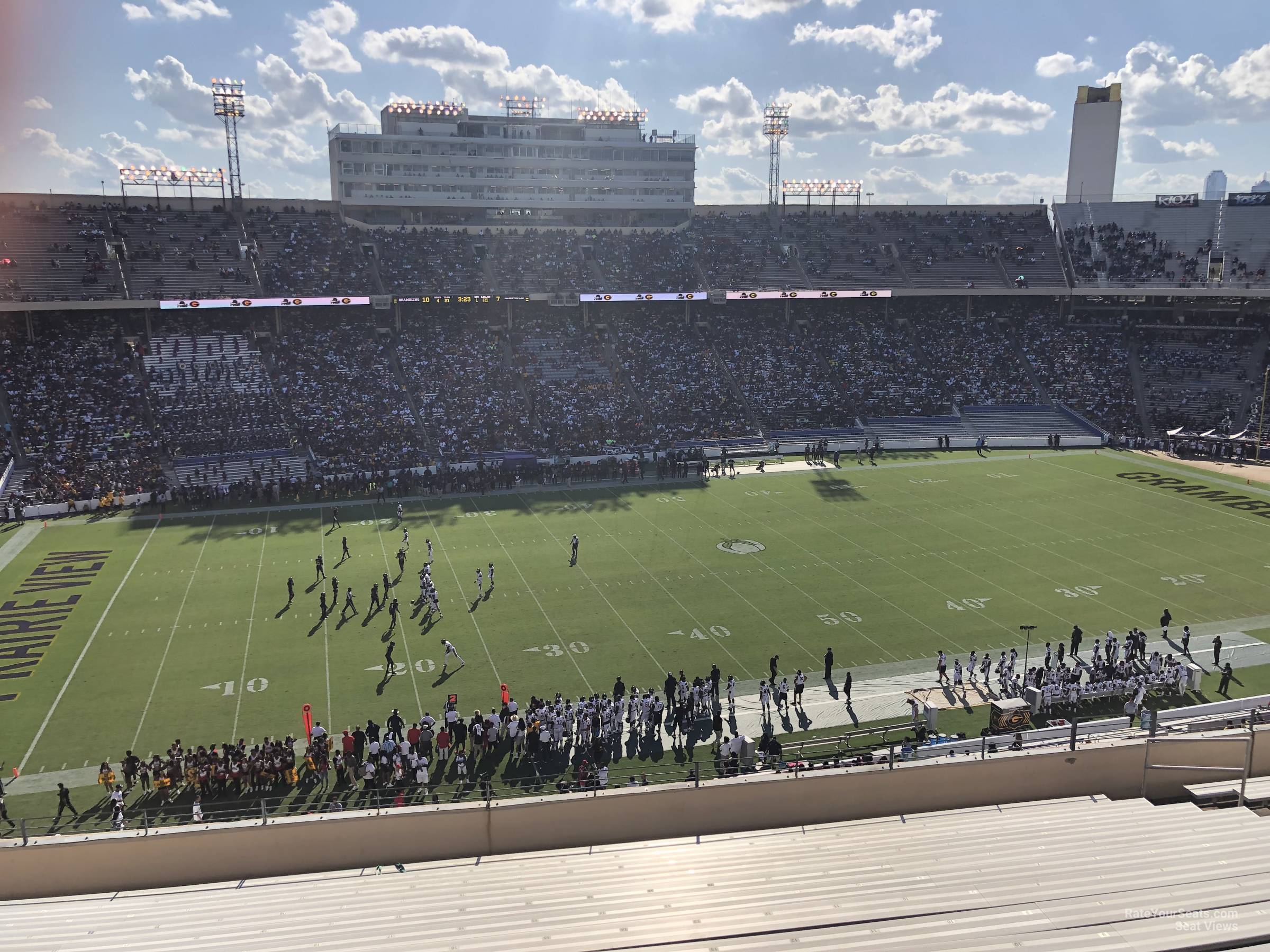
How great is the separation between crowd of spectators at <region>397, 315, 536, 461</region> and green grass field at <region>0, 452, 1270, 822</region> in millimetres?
6654

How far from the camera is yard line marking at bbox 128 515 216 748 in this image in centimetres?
1984

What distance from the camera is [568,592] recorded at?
27.6 meters

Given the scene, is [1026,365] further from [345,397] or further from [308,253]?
[308,253]

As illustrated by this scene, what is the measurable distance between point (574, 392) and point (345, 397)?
11658mm

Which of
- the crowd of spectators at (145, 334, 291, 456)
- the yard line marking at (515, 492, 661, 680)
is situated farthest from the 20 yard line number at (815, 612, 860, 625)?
the crowd of spectators at (145, 334, 291, 456)

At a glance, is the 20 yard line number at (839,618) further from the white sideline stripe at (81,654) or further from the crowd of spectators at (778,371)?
the crowd of spectators at (778,371)

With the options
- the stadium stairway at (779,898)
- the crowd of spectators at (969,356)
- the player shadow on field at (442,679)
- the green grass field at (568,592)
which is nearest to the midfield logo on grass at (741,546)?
the green grass field at (568,592)

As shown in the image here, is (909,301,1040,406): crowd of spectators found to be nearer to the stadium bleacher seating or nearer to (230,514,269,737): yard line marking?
(230,514,269,737): yard line marking

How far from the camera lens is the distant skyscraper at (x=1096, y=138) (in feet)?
234

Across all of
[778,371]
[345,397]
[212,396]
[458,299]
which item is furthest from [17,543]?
[778,371]

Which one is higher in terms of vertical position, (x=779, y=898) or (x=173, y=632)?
(x=779, y=898)

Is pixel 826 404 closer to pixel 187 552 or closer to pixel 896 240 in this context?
pixel 896 240

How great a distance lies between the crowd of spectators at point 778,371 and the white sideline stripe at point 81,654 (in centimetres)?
3109

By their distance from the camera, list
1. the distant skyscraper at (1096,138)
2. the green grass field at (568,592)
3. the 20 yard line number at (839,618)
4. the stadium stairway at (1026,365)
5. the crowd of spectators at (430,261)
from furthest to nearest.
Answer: the distant skyscraper at (1096,138) → the stadium stairway at (1026,365) → the crowd of spectators at (430,261) → the 20 yard line number at (839,618) → the green grass field at (568,592)
